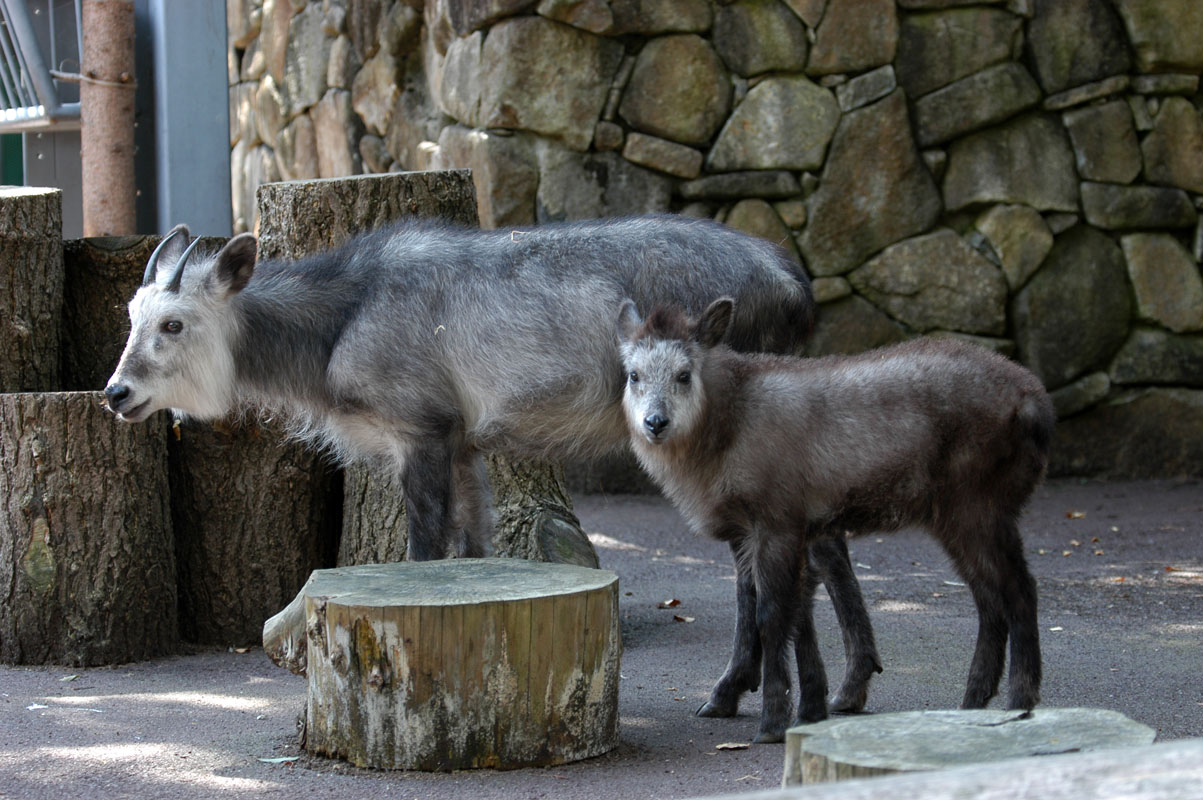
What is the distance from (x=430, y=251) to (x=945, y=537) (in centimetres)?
221

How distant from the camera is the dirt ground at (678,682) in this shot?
3848 mm

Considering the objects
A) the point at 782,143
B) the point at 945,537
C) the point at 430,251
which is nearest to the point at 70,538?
the point at 430,251

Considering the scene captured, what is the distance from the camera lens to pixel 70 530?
5.32 metres

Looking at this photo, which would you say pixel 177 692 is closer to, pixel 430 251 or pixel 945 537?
pixel 430 251

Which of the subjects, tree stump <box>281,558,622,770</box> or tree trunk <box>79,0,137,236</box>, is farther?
tree trunk <box>79,0,137,236</box>

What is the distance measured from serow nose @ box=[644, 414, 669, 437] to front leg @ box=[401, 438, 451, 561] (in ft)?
3.37

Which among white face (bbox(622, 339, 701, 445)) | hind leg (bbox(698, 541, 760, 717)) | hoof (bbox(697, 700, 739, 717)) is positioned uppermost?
white face (bbox(622, 339, 701, 445))

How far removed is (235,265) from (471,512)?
1306 millimetres

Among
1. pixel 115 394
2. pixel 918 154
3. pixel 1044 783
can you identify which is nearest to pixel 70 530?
pixel 115 394

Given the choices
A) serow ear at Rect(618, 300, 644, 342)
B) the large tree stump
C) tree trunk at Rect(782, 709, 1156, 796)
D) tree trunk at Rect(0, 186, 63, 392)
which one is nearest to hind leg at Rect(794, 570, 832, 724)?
serow ear at Rect(618, 300, 644, 342)

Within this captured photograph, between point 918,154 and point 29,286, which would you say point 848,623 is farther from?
point 918,154

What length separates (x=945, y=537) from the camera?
4262 millimetres

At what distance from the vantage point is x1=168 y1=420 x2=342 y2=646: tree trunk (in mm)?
5805

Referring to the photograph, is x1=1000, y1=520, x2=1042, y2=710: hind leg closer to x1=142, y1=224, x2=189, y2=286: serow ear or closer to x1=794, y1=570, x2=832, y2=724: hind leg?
x1=794, y1=570, x2=832, y2=724: hind leg
